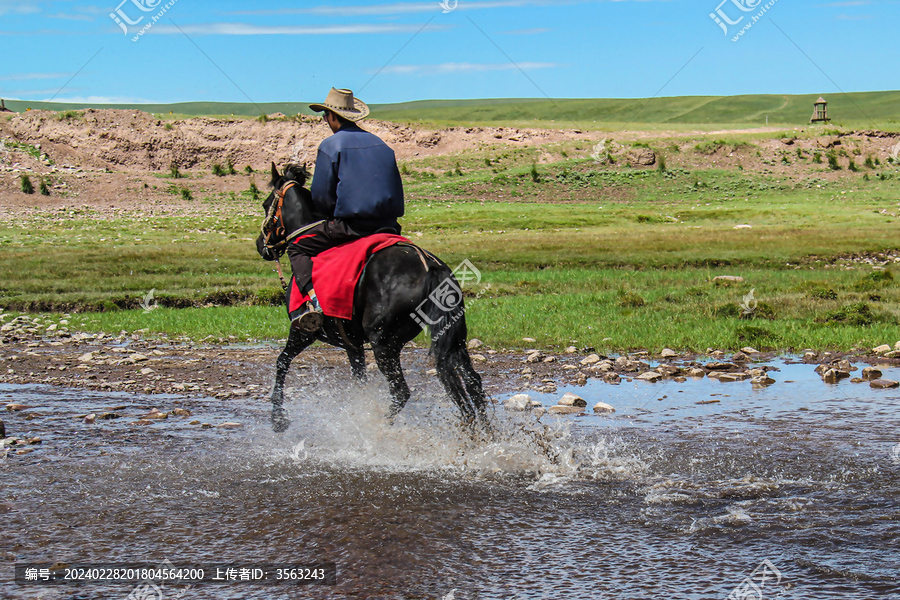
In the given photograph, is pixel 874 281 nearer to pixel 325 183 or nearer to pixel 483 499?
pixel 325 183

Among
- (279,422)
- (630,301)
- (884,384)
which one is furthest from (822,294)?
(279,422)

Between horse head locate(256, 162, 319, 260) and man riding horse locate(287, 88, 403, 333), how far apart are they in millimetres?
161

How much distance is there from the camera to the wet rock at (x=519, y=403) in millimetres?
8772

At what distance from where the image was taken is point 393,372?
7742mm

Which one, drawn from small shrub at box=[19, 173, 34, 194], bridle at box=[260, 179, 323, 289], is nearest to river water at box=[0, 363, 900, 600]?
bridle at box=[260, 179, 323, 289]

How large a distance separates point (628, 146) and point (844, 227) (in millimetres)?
27339

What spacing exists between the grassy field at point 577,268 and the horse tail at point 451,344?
524 cm

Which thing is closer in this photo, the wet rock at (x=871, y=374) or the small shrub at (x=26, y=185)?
the wet rock at (x=871, y=374)

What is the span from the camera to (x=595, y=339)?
12.5m

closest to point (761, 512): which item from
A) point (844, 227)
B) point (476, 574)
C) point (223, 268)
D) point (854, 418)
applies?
point (476, 574)

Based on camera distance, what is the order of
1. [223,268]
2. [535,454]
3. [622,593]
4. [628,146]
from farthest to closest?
[628,146]
[223,268]
[535,454]
[622,593]

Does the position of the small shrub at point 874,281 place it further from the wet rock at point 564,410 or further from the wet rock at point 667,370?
the wet rock at point 564,410

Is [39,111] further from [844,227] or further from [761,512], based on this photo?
[761,512]

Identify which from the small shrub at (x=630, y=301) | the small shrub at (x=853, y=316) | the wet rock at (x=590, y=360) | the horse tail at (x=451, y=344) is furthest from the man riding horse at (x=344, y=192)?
the small shrub at (x=853, y=316)
